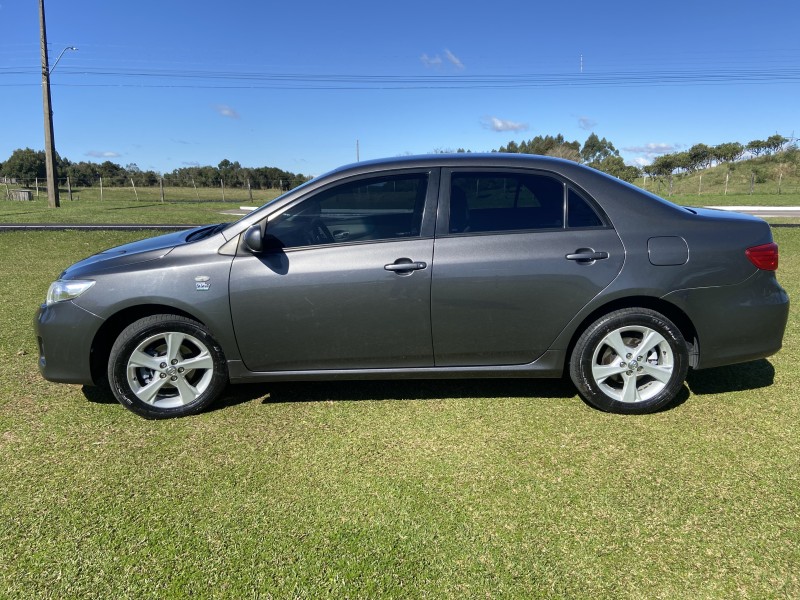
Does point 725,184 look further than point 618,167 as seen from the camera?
No

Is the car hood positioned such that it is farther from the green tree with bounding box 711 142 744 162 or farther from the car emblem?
the green tree with bounding box 711 142 744 162

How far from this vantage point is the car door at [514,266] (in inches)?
135

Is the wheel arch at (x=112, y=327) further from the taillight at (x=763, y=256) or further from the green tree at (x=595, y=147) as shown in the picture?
the green tree at (x=595, y=147)

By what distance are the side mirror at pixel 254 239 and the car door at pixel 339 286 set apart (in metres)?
0.11

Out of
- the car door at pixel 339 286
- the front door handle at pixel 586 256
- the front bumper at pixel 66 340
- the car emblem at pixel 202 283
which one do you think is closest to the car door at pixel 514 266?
the front door handle at pixel 586 256

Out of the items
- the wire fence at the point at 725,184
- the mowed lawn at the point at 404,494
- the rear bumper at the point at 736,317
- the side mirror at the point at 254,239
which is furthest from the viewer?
the wire fence at the point at 725,184

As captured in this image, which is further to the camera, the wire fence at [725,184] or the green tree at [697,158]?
the green tree at [697,158]

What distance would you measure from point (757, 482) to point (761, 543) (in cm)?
52

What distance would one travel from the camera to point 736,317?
3512 millimetres

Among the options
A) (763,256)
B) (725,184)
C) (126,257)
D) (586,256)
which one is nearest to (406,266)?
(586,256)

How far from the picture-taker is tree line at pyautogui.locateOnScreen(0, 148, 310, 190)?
41.0 meters

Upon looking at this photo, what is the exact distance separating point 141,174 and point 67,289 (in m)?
44.1

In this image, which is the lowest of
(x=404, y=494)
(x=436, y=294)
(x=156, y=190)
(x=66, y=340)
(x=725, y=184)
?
(x=404, y=494)

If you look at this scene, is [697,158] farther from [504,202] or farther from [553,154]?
[504,202]
